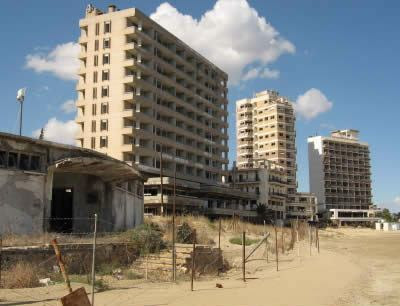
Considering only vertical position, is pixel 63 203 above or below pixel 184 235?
above

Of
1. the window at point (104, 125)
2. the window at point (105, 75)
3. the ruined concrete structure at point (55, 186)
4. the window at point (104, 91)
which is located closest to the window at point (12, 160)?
the ruined concrete structure at point (55, 186)

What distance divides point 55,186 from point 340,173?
12173 cm

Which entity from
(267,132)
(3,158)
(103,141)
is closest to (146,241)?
(3,158)

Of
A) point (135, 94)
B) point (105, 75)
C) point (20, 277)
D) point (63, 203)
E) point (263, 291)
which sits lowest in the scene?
point (263, 291)

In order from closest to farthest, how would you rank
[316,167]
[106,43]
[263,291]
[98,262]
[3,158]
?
[263,291], [98,262], [3,158], [106,43], [316,167]

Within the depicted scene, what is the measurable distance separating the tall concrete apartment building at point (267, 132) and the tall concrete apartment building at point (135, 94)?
140ft

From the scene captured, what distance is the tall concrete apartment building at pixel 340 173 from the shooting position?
5359 inches

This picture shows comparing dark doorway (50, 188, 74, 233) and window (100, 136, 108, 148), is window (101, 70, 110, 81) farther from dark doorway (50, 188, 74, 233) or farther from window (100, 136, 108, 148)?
dark doorway (50, 188, 74, 233)

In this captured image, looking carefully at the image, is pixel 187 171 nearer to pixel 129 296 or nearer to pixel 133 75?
pixel 133 75

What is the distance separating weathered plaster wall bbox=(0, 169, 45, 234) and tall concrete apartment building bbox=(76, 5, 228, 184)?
4265 centimetres

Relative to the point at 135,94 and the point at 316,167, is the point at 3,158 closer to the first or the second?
the point at 135,94

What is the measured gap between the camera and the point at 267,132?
12575 cm

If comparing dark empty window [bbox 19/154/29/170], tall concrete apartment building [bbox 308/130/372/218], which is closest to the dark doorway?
dark empty window [bbox 19/154/29/170]

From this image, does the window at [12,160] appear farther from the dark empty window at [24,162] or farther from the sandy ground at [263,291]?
the sandy ground at [263,291]
